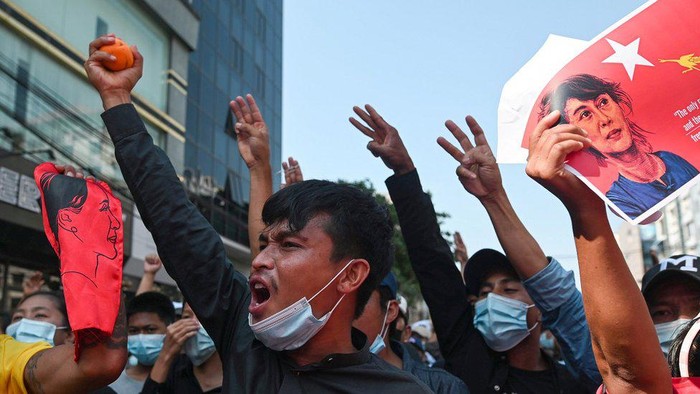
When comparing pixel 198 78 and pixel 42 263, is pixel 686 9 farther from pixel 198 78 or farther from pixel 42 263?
pixel 198 78

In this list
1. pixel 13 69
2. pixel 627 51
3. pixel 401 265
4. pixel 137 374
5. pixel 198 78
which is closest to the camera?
pixel 627 51

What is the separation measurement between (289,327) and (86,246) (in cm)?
63

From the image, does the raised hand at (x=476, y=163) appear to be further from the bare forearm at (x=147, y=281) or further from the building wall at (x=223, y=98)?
the building wall at (x=223, y=98)

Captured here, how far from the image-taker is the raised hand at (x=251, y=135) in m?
2.84

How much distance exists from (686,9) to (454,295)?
5.42 ft

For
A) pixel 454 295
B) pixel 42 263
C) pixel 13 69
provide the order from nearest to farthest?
pixel 454 295
pixel 13 69
pixel 42 263

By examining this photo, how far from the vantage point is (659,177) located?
1.60 metres

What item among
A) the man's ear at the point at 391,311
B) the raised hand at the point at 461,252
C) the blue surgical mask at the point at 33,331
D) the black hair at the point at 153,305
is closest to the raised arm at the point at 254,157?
the man's ear at the point at 391,311

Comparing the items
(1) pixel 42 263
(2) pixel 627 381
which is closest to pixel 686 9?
(2) pixel 627 381

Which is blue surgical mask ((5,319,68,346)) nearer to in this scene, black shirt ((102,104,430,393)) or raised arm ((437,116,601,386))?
black shirt ((102,104,430,393))

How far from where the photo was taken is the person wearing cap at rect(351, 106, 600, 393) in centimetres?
255

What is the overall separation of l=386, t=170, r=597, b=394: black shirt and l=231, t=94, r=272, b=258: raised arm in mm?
638

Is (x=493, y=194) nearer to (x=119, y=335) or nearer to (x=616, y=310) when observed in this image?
(x=616, y=310)

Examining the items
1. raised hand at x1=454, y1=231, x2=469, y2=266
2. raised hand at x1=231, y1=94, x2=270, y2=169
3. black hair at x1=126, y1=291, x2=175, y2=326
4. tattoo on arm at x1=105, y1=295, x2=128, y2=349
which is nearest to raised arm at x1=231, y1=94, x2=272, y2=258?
raised hand at x1=231, y1=94, x2=270, y2=169
